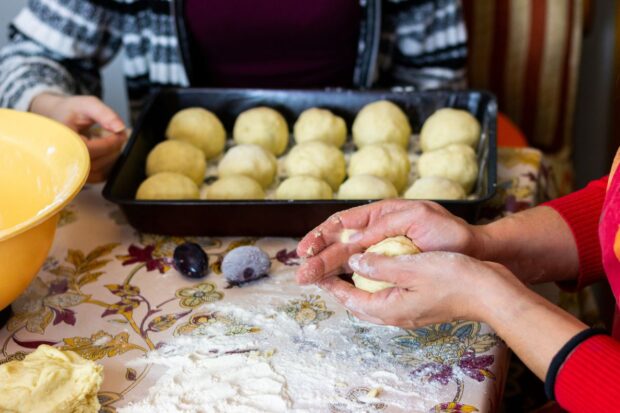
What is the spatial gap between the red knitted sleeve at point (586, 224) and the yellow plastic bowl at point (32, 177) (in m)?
0.73

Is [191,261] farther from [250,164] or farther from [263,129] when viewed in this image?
[263,129]

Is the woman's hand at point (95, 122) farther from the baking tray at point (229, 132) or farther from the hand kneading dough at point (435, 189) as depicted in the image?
the hand kneading dough at point (435, 189)

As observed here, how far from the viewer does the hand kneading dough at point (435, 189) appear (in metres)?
1.27

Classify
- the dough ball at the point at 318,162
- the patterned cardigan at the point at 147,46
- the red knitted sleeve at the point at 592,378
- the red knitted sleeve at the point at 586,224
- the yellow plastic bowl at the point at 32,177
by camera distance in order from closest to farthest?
the red knitted sleeve at the point at 592,378 → the yellow plastic bowl at the point at 32,177 → the red knitted sleeve at the point at 586,224 → the dough ball at the point at 318,162 → the patterned cardigan at the point at 147,46

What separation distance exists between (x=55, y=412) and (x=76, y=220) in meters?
0.54

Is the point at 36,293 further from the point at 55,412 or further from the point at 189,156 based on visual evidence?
the point at 189,156

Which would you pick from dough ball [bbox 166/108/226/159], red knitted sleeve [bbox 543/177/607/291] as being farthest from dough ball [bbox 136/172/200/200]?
red knitted sleeve [bbox 543/177/607/291]

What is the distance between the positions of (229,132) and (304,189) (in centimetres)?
37

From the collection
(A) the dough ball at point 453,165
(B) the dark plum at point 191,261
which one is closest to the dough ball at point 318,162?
(A) the dough ball at point 453,165

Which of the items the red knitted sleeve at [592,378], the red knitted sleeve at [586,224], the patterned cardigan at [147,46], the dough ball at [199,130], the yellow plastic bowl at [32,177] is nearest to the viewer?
the red knitted sleeve at [592,378]

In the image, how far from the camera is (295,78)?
1.82m

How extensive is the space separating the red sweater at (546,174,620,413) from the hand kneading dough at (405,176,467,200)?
0.58 ft

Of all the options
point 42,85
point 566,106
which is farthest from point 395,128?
point 566,106

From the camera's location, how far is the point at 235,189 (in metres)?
1.31
